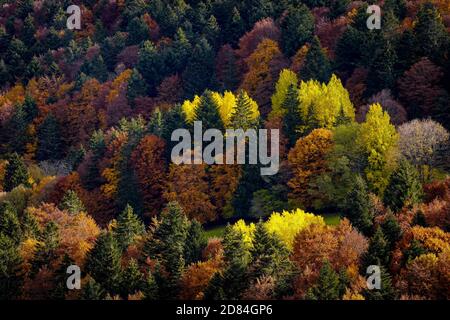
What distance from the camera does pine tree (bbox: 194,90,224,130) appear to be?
119 metres

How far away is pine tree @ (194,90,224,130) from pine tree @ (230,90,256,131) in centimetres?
211

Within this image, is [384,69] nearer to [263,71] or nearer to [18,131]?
[263,71]

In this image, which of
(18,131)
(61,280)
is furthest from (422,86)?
(18,131)

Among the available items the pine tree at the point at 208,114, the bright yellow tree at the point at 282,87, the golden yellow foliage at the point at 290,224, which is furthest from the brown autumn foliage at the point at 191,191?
the golden yellow foliage at the point at 290,224

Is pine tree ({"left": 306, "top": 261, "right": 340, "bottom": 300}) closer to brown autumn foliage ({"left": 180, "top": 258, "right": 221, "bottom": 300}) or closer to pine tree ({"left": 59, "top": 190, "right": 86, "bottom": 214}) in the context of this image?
brown autumn foliage ({"left": 180, "top": 258, "right": 221, "bottom": 300})

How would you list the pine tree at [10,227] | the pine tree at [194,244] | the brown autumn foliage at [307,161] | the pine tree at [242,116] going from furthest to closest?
1. the pine tree at [242,116]
2. the brown autumn foliage at [307,161]
3. the pine tree at [10,227]
4. the pine tree at [194,244]

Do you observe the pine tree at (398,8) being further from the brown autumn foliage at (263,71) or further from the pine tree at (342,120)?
the pine tree at (342,120)

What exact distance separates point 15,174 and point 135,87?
38168 millimetres

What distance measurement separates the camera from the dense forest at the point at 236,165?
7556cm

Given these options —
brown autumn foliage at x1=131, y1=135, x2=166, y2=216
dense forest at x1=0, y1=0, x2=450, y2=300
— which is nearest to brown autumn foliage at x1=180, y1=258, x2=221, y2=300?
dense forest at x1=0, y1=0, x2=450, y2=300

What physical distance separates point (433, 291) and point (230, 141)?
52.0 metres

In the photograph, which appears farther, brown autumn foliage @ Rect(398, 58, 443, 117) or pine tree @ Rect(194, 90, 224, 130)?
pine tree @ Rect(194, 90, 224, 130)

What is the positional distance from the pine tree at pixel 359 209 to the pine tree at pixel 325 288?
60.7 ft

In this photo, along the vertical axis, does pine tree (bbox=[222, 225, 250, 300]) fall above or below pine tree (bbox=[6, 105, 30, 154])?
below
